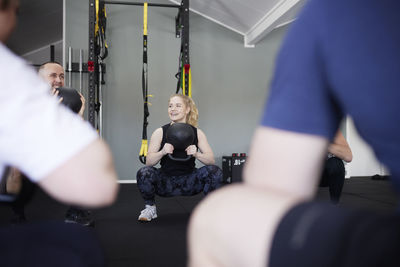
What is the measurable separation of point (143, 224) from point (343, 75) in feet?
7.21

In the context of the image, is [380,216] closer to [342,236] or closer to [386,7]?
[342,236]

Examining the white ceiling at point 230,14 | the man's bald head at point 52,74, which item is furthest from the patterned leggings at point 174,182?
the white ceiling at point 230,14

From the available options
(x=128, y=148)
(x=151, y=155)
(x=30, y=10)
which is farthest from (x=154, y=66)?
(x=151, y=155)

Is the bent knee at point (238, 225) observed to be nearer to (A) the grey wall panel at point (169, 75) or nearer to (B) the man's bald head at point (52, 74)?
(B) the man's bald head at point (52, 74)

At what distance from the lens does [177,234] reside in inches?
82.1

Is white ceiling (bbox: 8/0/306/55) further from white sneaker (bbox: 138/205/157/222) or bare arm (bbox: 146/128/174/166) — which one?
white sneaker (bbox: 138/205/157/222)

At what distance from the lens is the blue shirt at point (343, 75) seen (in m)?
0.36

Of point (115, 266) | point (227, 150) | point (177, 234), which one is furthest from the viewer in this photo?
point (227, 150)

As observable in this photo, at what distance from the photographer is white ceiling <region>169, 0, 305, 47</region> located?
14.3ft

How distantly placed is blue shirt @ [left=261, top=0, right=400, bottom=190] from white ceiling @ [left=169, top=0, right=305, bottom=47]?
3.91 m

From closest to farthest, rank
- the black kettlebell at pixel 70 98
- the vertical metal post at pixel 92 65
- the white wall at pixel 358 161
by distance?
the black kettlebell at pixel 70 98, the vertical metal post at pixel 92 65, the white wall at pixel 358 161

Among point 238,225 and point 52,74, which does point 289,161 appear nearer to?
point 238,225

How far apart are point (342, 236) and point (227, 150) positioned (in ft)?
17.3

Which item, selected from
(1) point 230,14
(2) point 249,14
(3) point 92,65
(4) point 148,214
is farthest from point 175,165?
(1) point 230,14
